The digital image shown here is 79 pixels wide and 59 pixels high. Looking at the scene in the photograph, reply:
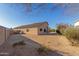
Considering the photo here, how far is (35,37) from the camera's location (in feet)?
19.5

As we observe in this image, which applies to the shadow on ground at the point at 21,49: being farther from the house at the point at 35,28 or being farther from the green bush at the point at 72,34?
the green bush at the point at 72,34

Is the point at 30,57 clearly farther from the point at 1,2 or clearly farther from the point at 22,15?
the point at 1,2

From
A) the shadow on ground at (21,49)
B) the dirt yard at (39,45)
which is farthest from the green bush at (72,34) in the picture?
the shadow on ground at (21,49)

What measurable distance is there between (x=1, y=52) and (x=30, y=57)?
0.64 meters

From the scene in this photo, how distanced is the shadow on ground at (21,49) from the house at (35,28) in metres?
0.16

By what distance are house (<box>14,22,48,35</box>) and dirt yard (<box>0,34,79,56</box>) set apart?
0.36 ft

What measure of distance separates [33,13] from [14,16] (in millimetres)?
421

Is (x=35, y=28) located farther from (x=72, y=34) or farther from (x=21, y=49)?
(x=72, y=34)

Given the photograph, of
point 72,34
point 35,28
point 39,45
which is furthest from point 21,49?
point 72,34

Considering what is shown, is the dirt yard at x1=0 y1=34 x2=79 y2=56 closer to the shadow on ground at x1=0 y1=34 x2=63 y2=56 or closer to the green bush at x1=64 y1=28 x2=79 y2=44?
the shadow on ground at x1=0 y1=34 x2=63 y2=56

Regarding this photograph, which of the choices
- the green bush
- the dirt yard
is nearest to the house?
the dirt yard

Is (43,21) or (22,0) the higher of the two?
(22,0)

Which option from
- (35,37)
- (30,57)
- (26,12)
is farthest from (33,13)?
(30,57)

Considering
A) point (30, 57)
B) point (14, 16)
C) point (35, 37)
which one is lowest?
point (30, 57)
